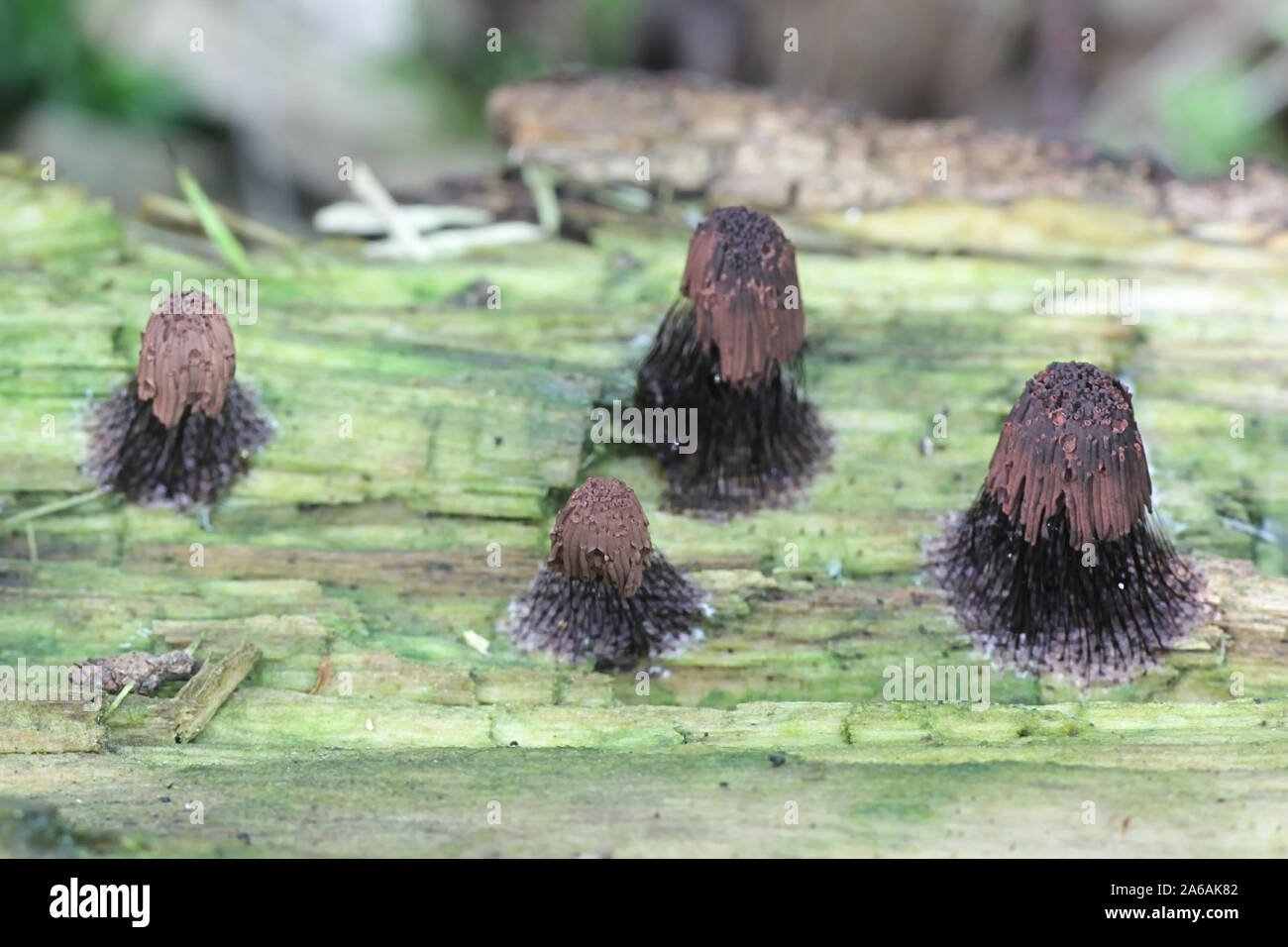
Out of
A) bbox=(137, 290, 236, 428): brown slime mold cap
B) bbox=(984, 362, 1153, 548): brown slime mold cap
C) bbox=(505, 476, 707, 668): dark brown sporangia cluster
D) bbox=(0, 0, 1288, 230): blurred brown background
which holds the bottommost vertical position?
bbox=(505, 476, 707, 668): dark brown sporangia cluster

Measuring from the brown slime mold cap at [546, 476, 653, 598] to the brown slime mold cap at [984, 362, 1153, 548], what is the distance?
1494 mm

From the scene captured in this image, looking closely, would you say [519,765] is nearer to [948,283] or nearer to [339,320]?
[339,320]

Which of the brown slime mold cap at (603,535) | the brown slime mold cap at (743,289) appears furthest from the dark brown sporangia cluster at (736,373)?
the brown slime mold cap at (603,535)

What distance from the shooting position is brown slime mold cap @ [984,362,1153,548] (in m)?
5.14

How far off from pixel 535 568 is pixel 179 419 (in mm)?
1661

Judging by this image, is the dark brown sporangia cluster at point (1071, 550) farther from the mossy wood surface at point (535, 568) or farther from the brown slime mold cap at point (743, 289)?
the brown slime mold cap at point (743, 289)

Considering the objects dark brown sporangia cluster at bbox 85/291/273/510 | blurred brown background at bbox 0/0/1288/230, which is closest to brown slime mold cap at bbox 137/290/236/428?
dark brown sporangia cluster at bbox 85/291/273/510

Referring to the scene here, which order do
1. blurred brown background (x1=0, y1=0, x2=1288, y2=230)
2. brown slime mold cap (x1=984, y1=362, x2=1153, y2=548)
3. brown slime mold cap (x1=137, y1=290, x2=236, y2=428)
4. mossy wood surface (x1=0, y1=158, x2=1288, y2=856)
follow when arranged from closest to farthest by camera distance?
mossy wood surface (x1=0, y1=158, x2=1288, y2=856) < brown slime mold cap (x1=984, y1=362, x2=1153, y2=548) < brown slime mold cap (x1=137, y1=290, x2=236, y2=428) < blurred brown background (x1=0, y1=0, x2=1288, y2=230)

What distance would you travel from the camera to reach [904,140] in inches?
304

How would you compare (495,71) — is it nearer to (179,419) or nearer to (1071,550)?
(179,419)

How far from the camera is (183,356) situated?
5.70m

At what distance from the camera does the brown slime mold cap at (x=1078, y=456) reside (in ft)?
16.9

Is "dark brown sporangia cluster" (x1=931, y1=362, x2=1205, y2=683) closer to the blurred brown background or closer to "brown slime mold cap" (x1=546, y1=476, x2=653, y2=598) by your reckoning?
"brown slime mold cap" (x1=546, y1=476, x2=653, y2=598)
